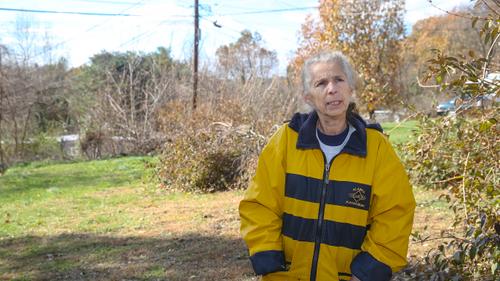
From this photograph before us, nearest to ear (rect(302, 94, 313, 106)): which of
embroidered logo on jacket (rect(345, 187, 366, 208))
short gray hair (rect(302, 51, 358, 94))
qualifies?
short gray hair (rect(302, 51, 358, 94))

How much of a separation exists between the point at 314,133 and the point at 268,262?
0.60 m

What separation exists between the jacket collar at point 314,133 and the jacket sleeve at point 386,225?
4.4 inches

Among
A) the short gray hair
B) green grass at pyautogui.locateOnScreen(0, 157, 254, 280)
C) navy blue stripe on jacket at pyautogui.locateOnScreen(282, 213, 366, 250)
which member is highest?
the short gray hair

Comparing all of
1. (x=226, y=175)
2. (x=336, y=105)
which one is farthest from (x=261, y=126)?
(x=336, y=105)

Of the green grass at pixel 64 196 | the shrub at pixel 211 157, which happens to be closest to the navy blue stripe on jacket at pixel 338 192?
the green grass at pixel 64 196

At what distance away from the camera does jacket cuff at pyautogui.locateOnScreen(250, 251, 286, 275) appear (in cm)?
250

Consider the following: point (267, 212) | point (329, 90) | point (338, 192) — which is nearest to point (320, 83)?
point (329, 90)

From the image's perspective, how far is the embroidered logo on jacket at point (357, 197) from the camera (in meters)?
2.46

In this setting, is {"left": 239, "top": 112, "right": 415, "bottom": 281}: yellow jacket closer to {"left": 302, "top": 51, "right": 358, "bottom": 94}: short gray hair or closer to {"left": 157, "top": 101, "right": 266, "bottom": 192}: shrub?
{"left": 302, "top": 51, "right": 358, "bottom": 94}: short gray hair

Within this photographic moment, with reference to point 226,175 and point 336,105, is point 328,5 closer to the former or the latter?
point 226,175

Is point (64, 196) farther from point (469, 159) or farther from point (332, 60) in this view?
Answer: point (332, 60)

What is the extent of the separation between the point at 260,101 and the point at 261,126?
6258 mm

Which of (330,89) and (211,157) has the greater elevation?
(330,89)

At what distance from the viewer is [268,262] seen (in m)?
2.50
